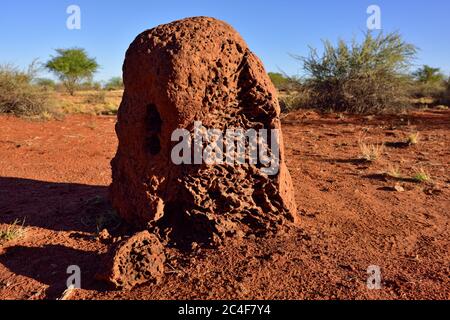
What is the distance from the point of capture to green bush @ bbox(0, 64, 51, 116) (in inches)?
551

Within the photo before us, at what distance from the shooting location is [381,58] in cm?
1426

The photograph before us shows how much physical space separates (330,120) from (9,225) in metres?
10.1

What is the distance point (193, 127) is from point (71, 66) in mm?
28551

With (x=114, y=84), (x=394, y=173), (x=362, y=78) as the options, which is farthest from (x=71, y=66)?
(x=394, y=173)

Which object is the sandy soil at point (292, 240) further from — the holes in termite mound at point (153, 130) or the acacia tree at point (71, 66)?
the acacia tree at point (71, 66)

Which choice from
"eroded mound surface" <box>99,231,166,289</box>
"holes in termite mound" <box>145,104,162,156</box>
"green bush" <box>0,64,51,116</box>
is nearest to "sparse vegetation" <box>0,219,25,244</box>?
"eroded mound surface" <box>99,231,166,289</box>

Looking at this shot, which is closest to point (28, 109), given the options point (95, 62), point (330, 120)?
point (330, 120)

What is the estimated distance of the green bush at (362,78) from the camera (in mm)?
13617

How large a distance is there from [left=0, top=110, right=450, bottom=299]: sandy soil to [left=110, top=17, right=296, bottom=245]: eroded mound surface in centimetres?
29

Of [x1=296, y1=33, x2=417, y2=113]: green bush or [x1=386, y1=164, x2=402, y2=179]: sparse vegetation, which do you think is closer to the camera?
[x1=386, y1=164, x2=402, y2=179]: sparse vegetation

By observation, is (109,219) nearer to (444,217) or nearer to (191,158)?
(191,158)

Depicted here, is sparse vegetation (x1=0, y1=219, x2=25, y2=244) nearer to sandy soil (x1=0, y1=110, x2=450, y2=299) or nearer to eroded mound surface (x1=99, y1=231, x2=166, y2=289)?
sandy soil (x1=0, y1=110, x2=450, y2=299)

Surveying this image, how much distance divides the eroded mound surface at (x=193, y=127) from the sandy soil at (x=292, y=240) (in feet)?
0.96

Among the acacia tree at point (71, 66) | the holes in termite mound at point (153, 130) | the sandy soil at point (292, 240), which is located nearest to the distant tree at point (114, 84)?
the acacia tree at point (71, 66)
